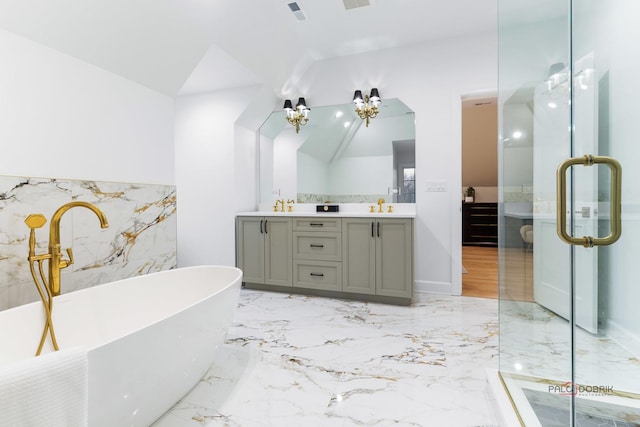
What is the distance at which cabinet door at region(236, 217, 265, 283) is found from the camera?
3.46 m

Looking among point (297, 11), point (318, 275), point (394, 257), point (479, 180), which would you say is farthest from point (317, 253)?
point (479, 180)

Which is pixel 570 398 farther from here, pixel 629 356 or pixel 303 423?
pixel 303 423

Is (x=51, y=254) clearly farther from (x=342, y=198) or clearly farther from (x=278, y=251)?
(x=342, y=198)

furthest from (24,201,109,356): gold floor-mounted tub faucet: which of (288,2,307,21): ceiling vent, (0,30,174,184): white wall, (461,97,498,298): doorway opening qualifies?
(461,97,498,298): doorway opening

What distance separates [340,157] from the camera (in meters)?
3.79

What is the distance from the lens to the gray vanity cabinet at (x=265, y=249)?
11.0ft

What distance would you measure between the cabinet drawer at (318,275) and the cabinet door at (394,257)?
40 centimetres

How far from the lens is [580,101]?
151 centimetres

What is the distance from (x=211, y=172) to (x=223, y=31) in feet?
5.08

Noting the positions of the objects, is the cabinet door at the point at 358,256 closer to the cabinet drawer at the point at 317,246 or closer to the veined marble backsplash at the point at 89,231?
the cabinet drawer at the point at 317,246

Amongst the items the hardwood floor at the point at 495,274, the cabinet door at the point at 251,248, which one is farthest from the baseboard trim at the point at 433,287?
the cabinet door at the point at 251,248

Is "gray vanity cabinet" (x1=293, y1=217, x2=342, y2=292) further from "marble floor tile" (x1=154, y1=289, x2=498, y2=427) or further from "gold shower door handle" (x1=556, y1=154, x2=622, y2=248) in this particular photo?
"gold shower door handle" (x1=556, y1=154, x2=622, y2=248)

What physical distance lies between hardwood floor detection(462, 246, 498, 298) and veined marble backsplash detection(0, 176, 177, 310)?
2930 millimetres

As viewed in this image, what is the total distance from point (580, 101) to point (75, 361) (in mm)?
2137
